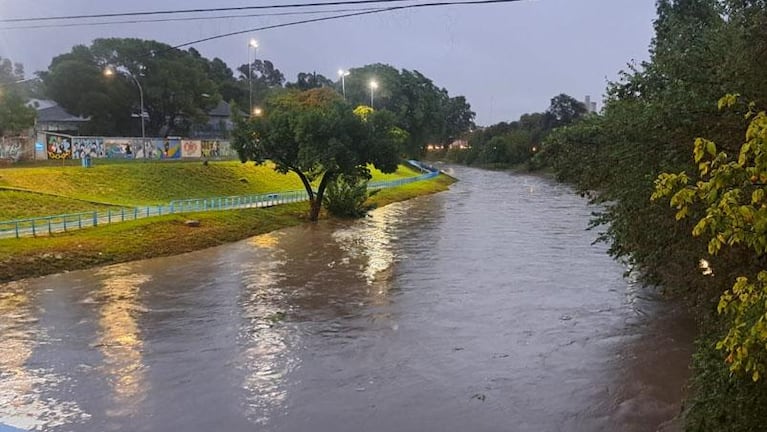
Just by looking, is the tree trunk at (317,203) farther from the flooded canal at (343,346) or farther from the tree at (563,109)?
the tree at (563,109)

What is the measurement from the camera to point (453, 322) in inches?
685

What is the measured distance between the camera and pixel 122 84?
6644 centimetres

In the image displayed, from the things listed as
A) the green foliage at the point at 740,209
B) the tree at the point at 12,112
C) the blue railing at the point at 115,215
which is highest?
the tree at the point at 12,112

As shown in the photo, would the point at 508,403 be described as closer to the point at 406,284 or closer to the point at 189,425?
the point at 189,425

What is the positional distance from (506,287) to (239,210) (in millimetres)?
20257

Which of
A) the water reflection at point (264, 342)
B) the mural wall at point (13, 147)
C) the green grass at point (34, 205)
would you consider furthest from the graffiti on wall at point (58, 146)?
the water reflection at point (264, 342)

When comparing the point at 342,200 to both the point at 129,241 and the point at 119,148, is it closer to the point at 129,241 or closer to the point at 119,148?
the point at 129,241

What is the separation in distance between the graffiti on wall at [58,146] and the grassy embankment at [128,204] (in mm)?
9144

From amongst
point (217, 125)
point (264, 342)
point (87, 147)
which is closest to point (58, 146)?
point (87, 147)

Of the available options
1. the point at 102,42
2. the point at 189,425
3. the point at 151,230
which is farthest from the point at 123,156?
the point at 189,425

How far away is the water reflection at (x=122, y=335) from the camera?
1259cm

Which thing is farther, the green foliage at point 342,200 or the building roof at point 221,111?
the building roof at point 221,111

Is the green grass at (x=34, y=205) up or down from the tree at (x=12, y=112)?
down

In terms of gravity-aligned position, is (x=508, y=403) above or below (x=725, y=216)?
below
